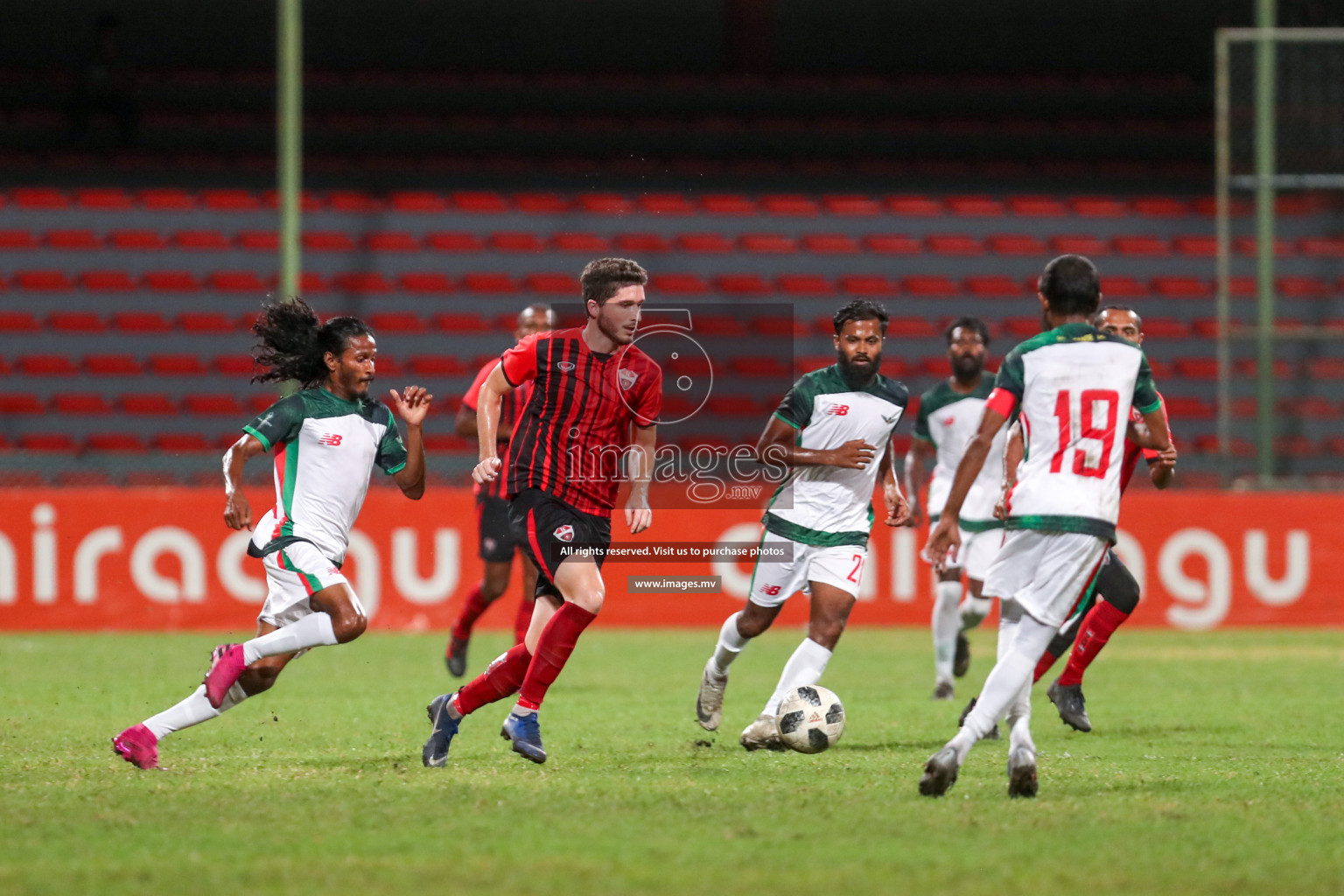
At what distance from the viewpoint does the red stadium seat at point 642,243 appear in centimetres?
1944

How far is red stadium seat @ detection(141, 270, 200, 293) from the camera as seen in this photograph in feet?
62.3

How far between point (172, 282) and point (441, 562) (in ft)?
21.8

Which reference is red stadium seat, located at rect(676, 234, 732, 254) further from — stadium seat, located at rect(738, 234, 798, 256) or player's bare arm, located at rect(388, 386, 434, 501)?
player's bare arm, located at rect(388, 386, 434, 501)

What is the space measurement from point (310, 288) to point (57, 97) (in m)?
5.92

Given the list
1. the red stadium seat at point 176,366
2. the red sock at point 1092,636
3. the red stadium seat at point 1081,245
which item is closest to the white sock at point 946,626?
the red sock at point 1092,636

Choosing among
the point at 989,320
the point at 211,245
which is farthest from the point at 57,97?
the point at 989,320

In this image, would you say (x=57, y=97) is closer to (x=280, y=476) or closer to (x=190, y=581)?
(x=190, y=581)

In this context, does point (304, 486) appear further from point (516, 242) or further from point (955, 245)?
point (955, 245)

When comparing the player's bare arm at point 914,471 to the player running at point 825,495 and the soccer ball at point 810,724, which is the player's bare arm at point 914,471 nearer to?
the player running at point 825,495

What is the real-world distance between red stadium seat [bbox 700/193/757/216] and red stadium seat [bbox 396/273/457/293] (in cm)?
347

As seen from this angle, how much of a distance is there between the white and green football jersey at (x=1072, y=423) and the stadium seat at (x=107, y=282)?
1515 cm

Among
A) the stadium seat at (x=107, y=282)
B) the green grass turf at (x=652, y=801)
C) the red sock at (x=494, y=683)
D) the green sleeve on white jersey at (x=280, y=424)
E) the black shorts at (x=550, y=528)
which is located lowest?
the green grass turf at (x=652, y=801)

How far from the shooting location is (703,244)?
19.8 metres

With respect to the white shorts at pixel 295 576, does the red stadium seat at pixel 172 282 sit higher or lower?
higher
